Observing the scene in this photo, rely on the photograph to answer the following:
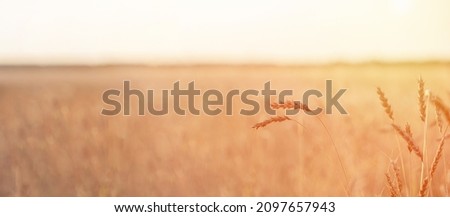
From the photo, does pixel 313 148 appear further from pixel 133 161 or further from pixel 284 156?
pixel 133 161

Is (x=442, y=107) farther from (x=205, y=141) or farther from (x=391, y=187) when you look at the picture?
(x=205, y=141)

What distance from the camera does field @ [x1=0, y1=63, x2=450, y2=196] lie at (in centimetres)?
126

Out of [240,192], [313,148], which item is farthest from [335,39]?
[240,192]

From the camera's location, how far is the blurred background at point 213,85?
1.23 meters

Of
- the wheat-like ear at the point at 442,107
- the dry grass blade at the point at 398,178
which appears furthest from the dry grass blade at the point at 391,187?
the wheat-like ear at the point at 442,107

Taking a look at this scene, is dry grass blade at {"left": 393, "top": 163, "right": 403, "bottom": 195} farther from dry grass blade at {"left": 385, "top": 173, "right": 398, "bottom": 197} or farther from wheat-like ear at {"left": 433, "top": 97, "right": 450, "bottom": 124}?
wheat-like ear at {"left": 433, "top": 97, "right": 450, "bottom": 124}

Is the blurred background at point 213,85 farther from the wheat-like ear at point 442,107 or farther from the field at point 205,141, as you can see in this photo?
the wheat-like ear at point 442,107

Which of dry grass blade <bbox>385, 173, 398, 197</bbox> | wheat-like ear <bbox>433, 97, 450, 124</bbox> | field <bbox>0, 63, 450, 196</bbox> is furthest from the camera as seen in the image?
field <bbox>0, 63, 450, 196</bbox>

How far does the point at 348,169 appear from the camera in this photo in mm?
1265

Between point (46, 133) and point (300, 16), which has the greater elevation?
point (300, 16)

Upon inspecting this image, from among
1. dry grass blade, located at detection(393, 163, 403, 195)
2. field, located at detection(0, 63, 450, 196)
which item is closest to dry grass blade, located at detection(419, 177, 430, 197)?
dry grass blade, located at detection(393, 163, 403, 195)

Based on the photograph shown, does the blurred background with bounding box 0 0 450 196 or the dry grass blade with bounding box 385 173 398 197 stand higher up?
the blurred background with bounding box 0 0 450 196
